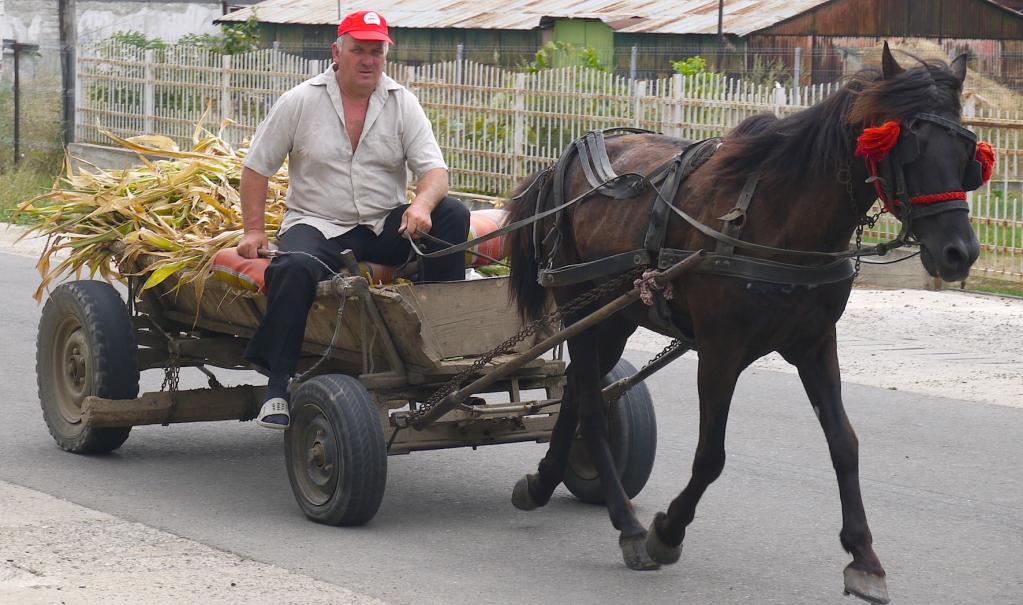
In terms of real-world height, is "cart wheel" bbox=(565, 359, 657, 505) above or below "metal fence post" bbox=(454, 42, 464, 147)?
below

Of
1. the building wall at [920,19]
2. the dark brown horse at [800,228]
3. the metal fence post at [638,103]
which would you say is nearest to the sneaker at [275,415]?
the dark brown horse at [800,228]

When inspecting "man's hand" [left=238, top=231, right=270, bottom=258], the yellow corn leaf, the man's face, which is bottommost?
the yellow corn leaf

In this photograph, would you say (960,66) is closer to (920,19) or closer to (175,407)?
(175,407)

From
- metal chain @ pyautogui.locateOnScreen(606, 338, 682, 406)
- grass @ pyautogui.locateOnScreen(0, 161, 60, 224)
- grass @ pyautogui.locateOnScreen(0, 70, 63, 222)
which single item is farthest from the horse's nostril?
grass @ pyautogui.locateOnScreen(0, 70, 63, 222)

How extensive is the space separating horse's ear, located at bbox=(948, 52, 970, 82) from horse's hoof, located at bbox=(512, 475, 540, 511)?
8.17 ft

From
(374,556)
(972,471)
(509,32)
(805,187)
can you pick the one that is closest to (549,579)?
(374,556)

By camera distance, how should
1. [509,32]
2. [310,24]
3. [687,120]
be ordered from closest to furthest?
[687,120], [509,32], [310,24]

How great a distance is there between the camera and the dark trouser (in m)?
5.75

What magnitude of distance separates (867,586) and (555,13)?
2408 cm

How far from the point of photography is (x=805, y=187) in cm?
472

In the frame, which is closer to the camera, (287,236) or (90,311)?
(287,236)

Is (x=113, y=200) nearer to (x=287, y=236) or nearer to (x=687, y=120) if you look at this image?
(x=287, y=236)

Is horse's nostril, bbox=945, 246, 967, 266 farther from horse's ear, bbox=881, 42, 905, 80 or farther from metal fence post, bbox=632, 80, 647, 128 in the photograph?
metal fence post, bbox=632, 80, 647, 128

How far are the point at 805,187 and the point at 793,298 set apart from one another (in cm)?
37
